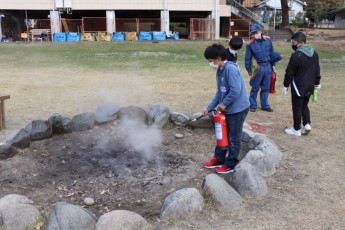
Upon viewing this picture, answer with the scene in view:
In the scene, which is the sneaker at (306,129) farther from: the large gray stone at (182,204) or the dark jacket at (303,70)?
the large gray stone at (182,204)

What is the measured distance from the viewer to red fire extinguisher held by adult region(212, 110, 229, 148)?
14.7ft

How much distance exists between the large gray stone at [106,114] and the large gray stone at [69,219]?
2.76m

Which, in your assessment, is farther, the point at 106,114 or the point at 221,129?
the point at 106,114

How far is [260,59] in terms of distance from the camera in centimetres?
733

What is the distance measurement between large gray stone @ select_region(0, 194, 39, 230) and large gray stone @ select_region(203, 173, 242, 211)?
1.60 metres

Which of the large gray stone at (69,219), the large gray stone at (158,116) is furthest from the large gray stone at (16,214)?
the large gray stone at (158,116)

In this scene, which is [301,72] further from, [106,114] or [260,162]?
[106,114]

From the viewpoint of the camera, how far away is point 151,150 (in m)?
5.32

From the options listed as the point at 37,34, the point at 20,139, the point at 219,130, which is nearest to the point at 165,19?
the point at 37,34

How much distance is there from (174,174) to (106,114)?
2.03 meters

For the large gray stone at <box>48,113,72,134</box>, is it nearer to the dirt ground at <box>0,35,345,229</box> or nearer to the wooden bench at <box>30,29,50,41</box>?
the dirt ground at <box>0,35,345,229</box>

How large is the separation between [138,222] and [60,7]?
28.2m

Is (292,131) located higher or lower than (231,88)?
lower

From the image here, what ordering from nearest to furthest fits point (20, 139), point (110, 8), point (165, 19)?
1. point (20, 139)
2. point (110, 8)
3. point (165, 19)
